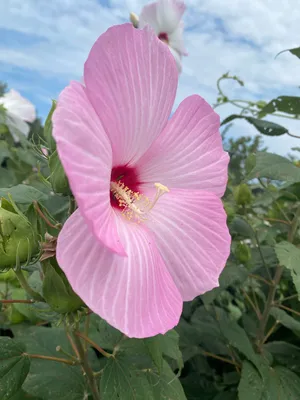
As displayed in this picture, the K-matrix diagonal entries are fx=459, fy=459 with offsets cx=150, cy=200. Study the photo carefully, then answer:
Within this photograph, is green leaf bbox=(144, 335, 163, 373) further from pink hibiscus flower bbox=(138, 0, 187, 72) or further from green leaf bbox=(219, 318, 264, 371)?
pink hibiscus flower bbox=(138, 0, 187, 72)

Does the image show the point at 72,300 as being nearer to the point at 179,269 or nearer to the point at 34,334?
the point at 179,269

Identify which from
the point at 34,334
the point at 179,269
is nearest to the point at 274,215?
the point at 34,334

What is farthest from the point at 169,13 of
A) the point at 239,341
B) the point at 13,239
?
the point at 13,239

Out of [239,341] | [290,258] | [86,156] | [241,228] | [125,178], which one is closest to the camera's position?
[86,156]

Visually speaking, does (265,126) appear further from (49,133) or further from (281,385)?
(49,133)

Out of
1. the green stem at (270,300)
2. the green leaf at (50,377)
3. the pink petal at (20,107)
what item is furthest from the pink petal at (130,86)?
the pink petal at (20,107)

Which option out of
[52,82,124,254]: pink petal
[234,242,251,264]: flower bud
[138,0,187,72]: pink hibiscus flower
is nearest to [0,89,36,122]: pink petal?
[138,0,187,72]: pink hibiscus flower

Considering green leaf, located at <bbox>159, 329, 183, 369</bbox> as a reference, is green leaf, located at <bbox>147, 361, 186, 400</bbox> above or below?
below
